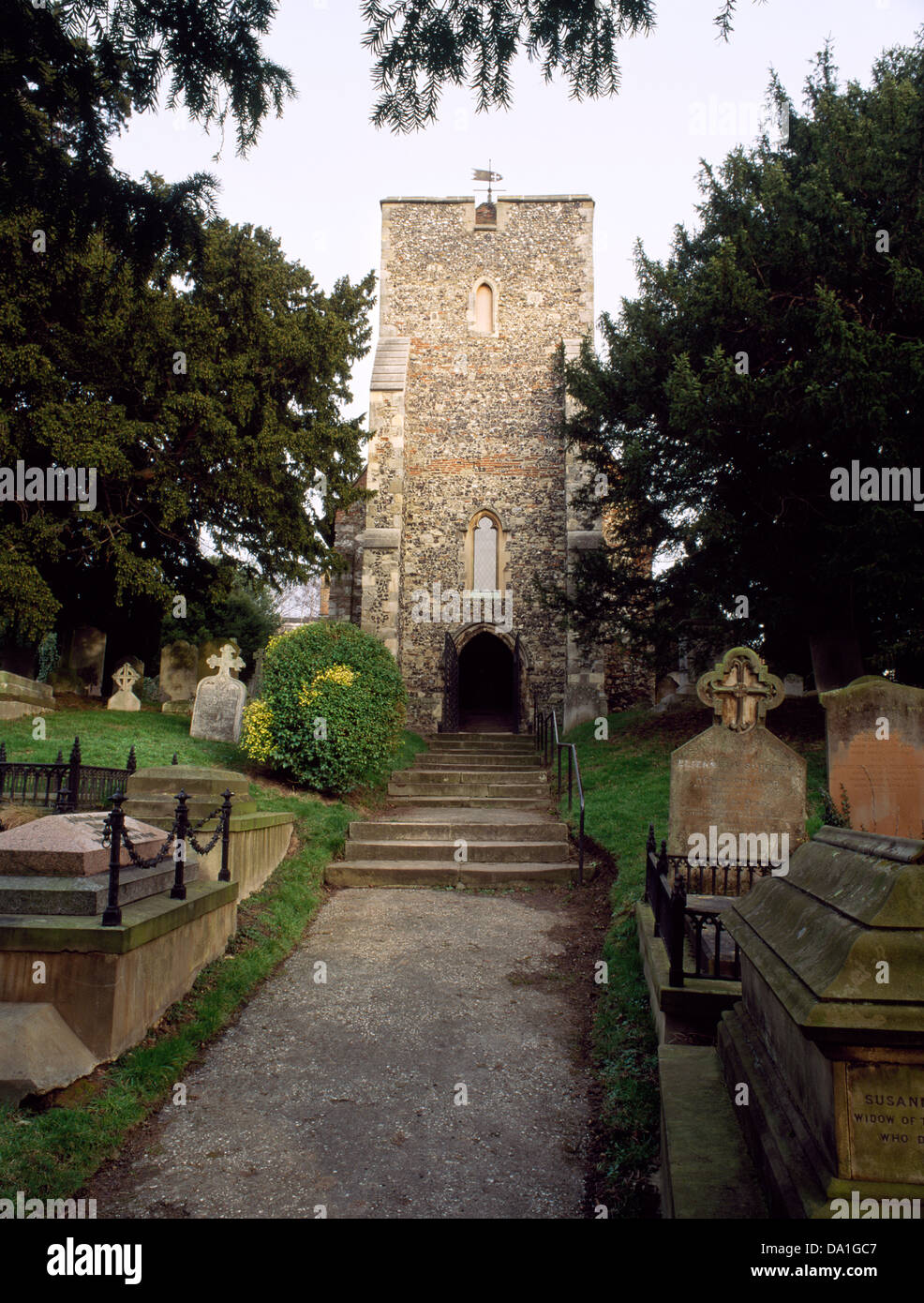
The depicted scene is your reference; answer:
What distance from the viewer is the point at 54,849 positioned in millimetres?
4340

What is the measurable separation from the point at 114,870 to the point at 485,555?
1578 centimetres

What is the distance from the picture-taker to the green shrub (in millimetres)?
9625

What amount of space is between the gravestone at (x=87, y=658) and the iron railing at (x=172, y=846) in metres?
12.1

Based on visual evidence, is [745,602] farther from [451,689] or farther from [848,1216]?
[848,1216]

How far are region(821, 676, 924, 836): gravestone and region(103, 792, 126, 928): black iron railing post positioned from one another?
20.5ft

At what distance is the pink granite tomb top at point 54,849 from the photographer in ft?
14.2

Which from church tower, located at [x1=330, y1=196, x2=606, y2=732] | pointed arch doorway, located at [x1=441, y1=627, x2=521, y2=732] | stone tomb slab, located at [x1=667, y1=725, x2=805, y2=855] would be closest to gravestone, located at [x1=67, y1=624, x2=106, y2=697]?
church tower, located at [x1=330, y1=196, x2=606, y2=732]

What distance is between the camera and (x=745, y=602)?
11211mm

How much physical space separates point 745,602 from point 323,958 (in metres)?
7.81

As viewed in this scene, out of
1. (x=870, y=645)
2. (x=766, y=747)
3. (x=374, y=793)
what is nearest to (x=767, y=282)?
(x=870, y=645)

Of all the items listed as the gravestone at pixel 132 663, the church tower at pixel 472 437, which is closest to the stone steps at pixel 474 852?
the church tower at pixel 472 437

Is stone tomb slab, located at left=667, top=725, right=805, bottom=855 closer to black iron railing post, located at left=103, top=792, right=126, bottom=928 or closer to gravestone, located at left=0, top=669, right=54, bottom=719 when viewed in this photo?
black iron railing post, located at left=103, top=792, right=126, bottom=928

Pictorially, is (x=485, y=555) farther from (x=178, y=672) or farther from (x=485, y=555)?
(x=178, y=672)

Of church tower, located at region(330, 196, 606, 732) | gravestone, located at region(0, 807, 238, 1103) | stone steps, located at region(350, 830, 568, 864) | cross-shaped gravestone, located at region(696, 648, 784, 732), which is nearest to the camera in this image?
gravestone, located at region(0, 807, 238, 1103)
